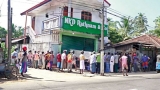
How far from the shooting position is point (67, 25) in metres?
18.6

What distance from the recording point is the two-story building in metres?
18.8

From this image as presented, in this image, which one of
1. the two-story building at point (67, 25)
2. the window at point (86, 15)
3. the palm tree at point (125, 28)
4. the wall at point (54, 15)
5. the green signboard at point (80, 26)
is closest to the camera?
the green signboard at point (80, 26)

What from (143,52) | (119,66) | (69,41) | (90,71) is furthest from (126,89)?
(143,52)

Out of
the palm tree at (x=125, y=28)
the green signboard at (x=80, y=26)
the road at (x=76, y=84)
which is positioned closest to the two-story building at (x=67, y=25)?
the green signboard at (x=80, y=26)

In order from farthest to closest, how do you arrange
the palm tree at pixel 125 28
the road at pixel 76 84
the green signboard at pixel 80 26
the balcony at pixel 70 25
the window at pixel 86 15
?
the palm tree at pixel 125 28 → the window at pixel 86 15 → the green signboard at pixel 80 26 → the balcony at pixel 70 25 → the road at pixel 76 84

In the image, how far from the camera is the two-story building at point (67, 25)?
18.8 m

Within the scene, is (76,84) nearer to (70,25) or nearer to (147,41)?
(70,25)

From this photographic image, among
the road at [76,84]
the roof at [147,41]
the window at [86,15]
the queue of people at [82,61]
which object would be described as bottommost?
the road at [76,84]

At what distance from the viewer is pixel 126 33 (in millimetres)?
39594

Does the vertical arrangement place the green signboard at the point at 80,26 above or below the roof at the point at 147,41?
above

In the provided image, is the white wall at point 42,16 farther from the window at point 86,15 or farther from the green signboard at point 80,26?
the green signboard at point 80,26

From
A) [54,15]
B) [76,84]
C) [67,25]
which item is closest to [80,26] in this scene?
[67,25]

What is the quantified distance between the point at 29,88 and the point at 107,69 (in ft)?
31.6

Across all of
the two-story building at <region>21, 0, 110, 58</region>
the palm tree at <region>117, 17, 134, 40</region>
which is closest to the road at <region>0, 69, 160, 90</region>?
the two-story building at <region>21, 0, 110, 58</region>
